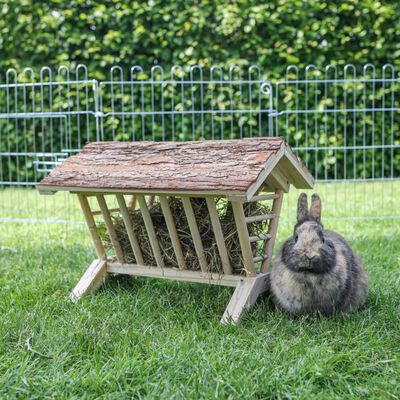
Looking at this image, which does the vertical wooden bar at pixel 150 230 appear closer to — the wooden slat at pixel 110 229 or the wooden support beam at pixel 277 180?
the wooden slat at pixel 110 229

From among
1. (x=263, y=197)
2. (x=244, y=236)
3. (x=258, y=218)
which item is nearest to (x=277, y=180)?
(x=263, y=197)

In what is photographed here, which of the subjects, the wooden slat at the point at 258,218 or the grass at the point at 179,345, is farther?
the wooden slat at the point at 258,218

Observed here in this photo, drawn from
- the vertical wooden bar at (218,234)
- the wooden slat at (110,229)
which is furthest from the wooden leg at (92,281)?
the vertical wooden bar at (218,234)

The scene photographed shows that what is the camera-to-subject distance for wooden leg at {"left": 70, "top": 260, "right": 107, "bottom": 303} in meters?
3.79

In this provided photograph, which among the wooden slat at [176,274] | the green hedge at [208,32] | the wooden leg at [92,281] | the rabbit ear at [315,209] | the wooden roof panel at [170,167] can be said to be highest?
the green hedge at [208,32]

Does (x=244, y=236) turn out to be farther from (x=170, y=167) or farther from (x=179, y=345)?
(x=179, y=345)

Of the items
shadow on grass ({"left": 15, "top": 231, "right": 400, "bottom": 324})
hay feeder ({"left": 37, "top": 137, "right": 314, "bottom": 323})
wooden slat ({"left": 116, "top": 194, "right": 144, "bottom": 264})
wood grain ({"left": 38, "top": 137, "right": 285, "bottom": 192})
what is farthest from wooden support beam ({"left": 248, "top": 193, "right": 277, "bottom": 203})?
wooden slat ({"left": 116, "top": 194, "right": 144, "bottom": 264})

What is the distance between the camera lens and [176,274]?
3646 mm

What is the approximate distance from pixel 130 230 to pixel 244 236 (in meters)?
0.79

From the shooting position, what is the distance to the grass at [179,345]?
2445 mm

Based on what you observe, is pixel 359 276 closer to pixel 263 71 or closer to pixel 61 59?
pixel 263 71

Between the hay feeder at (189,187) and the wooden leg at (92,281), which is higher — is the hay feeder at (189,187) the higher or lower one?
the higher one

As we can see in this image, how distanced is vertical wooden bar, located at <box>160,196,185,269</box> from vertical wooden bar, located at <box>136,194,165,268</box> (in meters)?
0.13

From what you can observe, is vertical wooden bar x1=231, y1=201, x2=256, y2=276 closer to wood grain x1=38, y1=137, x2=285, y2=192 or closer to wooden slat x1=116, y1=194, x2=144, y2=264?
wood grain x1=38, y1=137, x2=285, y2=192
